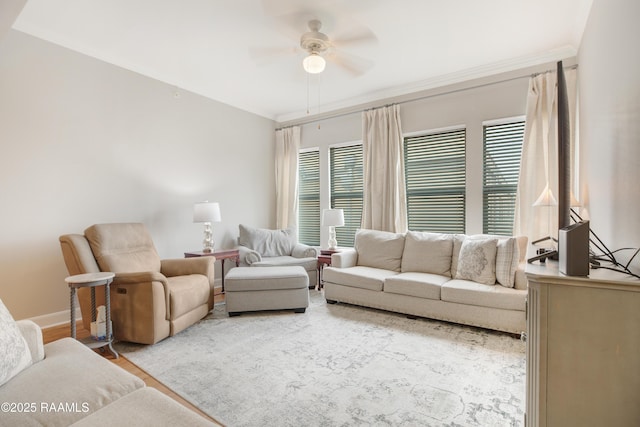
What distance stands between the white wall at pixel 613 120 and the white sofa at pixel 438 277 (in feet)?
2.67

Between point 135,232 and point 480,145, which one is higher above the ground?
point 480,145

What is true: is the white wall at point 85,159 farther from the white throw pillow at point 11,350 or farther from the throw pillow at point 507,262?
the throw pillow at point 507,262

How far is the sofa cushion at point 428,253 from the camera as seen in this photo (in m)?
3.50

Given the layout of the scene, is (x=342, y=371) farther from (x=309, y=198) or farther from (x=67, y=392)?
(x=309, y=198)

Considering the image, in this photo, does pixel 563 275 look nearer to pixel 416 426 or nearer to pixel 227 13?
pixel 416 426

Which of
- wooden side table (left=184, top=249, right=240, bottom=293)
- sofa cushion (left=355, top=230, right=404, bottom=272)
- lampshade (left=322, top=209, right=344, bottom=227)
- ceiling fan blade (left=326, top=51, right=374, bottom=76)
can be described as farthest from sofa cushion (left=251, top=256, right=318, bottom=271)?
ceiling fan blade (left=326, top=51, right=374, bottom=76)

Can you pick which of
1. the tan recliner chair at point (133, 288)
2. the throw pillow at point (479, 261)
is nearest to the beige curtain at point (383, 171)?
the throw pillow at point (479, 261)

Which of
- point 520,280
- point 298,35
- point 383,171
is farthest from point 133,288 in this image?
point 520,280

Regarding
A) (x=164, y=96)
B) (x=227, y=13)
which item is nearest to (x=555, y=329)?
(x=227, y=13)

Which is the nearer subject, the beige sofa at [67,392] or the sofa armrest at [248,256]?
the beige sofa at [67,392]

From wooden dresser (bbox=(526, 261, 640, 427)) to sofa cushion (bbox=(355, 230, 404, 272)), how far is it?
8.69 feet

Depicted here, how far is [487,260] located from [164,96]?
14.0 ft

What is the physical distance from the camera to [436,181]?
423 cm

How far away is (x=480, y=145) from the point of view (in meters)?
3.84
